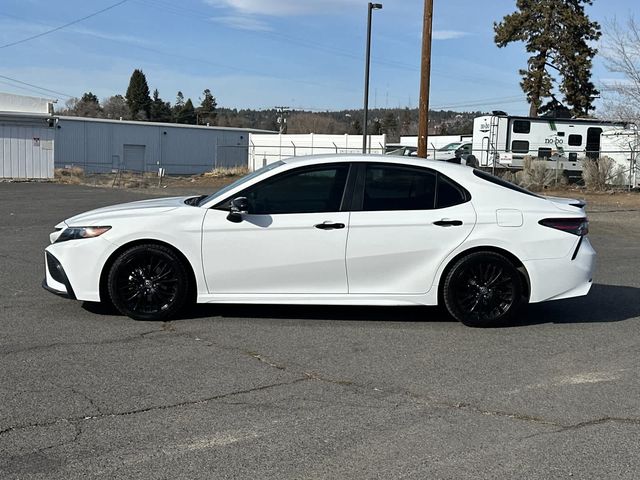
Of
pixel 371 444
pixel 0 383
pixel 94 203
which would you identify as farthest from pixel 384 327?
pixel 94 203

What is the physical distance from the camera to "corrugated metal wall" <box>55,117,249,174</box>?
5403 cm

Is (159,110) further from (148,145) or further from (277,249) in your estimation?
(277,249)

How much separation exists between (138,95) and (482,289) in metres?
123

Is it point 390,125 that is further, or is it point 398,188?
point 390,125

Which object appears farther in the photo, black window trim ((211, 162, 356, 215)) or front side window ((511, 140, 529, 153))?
front side window ((511, 140, 529, 153))

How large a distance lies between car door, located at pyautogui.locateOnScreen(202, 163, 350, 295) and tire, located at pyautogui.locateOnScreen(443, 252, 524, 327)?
1082 mm

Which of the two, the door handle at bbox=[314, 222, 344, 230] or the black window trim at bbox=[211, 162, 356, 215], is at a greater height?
the black window trim at bbox=[211, 162, 356, 215]

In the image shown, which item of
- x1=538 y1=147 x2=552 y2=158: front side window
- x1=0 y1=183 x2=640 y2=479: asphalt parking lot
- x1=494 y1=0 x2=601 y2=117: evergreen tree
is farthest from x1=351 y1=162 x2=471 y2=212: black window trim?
x1=494 y1=0 x2=601 y2=117: evergreen tree

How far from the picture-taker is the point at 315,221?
6.86m

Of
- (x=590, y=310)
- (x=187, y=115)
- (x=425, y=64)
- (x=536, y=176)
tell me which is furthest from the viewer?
(x=187, y=115)

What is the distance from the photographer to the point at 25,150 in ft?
124

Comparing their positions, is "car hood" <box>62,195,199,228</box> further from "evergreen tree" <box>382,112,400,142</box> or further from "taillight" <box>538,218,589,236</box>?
"evergreen tree" <box>382,112,400,142</box>

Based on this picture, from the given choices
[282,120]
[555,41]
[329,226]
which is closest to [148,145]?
[555,41]

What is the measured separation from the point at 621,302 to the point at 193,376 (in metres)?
5.49
